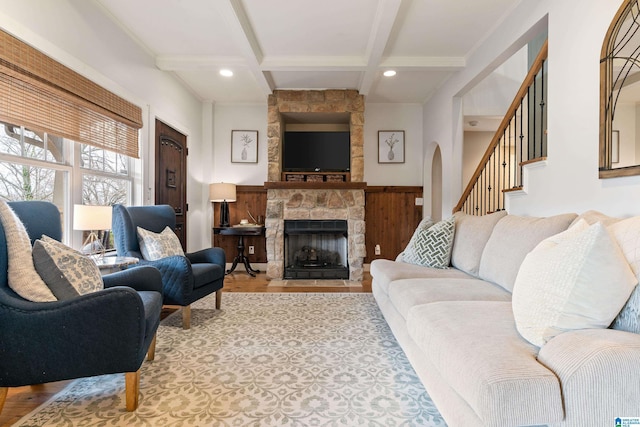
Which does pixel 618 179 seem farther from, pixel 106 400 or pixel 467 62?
pixel 106 400

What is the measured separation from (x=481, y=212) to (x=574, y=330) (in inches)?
124

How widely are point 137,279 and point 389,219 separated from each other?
381 centimetres

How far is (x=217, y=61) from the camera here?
11.5ft

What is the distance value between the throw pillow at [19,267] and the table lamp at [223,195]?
10.5 feet

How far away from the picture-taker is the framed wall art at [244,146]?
4.98 meters

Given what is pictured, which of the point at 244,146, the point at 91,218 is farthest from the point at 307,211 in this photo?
the point at 91,218

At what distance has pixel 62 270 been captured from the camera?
147cm

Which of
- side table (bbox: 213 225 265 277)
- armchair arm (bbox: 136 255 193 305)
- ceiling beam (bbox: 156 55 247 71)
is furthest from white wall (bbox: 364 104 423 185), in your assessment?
armchair arm (bbox: 136 255 193 305)

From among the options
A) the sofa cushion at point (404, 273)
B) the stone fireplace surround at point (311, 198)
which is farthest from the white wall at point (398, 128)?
the sofa cushion at point (404, 273)

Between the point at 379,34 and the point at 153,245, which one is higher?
the point at 379,34

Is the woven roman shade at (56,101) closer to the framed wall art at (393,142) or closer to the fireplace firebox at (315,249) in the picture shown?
the fireplace firebox at (315,249)

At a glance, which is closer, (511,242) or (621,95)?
(621,95)

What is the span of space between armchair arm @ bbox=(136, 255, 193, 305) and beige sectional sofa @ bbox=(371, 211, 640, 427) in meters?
1.63

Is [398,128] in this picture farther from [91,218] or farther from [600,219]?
[91,218]
